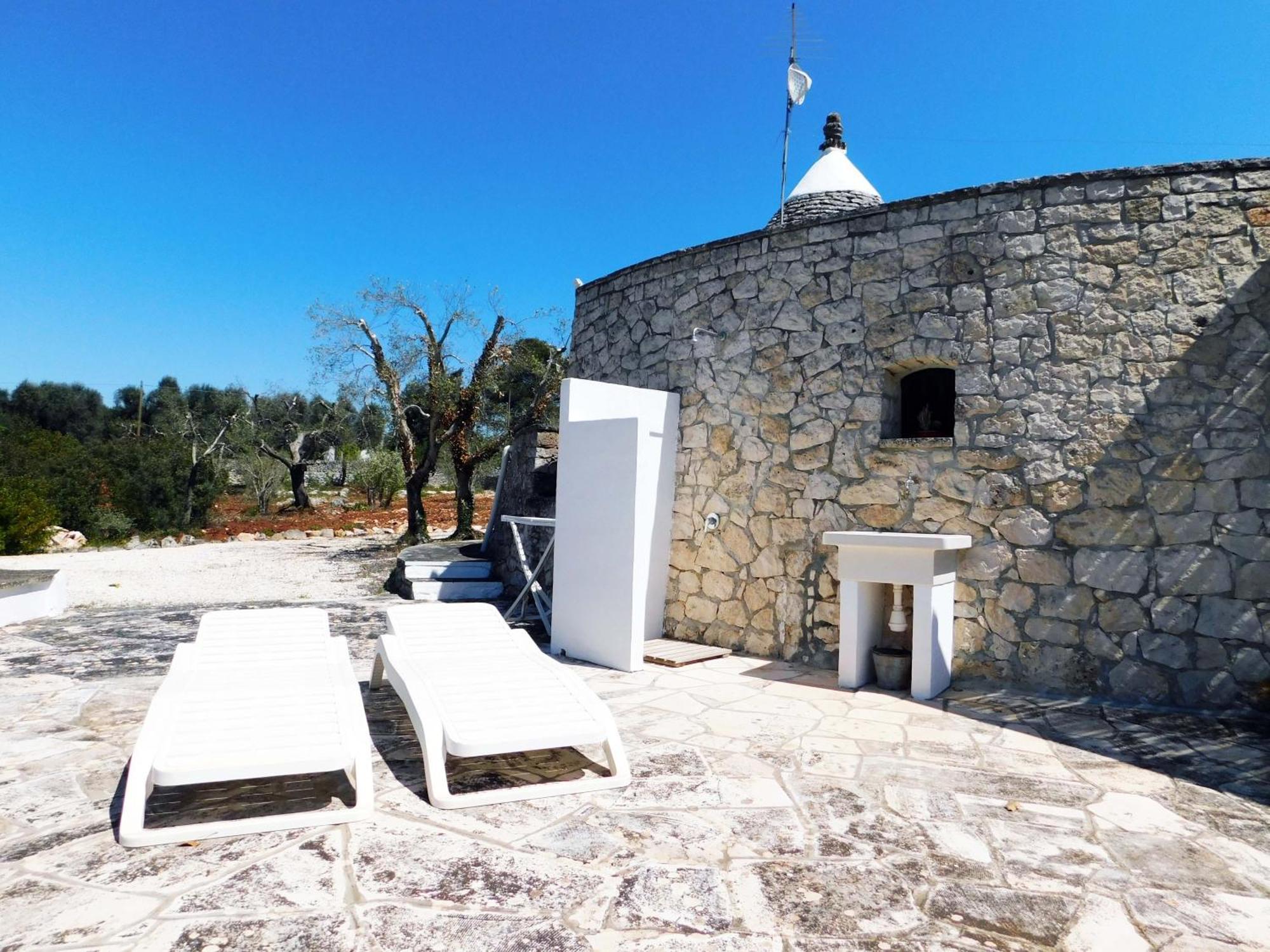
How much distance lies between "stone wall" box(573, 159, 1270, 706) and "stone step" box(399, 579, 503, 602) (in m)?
3.54

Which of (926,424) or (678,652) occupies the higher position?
(926,424)

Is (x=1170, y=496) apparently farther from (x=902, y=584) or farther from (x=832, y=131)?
(x=832, y=131)

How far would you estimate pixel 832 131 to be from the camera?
9953 millimetres

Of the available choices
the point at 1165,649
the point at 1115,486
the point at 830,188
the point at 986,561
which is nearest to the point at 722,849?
the point at 986,561

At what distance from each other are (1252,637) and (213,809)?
239 inches

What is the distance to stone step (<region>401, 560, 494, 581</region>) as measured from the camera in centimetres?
970

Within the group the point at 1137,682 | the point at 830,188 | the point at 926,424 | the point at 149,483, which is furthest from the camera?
the point at 149,483

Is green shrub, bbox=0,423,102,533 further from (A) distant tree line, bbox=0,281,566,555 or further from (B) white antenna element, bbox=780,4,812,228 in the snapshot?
(B) white antenna element, bbox=780,4,812,228

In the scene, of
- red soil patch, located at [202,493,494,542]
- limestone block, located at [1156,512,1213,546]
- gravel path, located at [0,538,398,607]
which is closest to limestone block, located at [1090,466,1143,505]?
limestone block, located at [1156,512,1213,546]

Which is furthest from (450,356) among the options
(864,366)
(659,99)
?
(864,366)

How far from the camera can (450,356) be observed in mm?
15461

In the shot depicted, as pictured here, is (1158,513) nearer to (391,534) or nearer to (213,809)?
(213,809)

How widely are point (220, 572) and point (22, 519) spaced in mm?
5000

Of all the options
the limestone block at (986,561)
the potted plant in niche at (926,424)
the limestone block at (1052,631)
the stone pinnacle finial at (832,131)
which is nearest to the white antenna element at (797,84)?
the stone pinnacle finial at (832,131)
